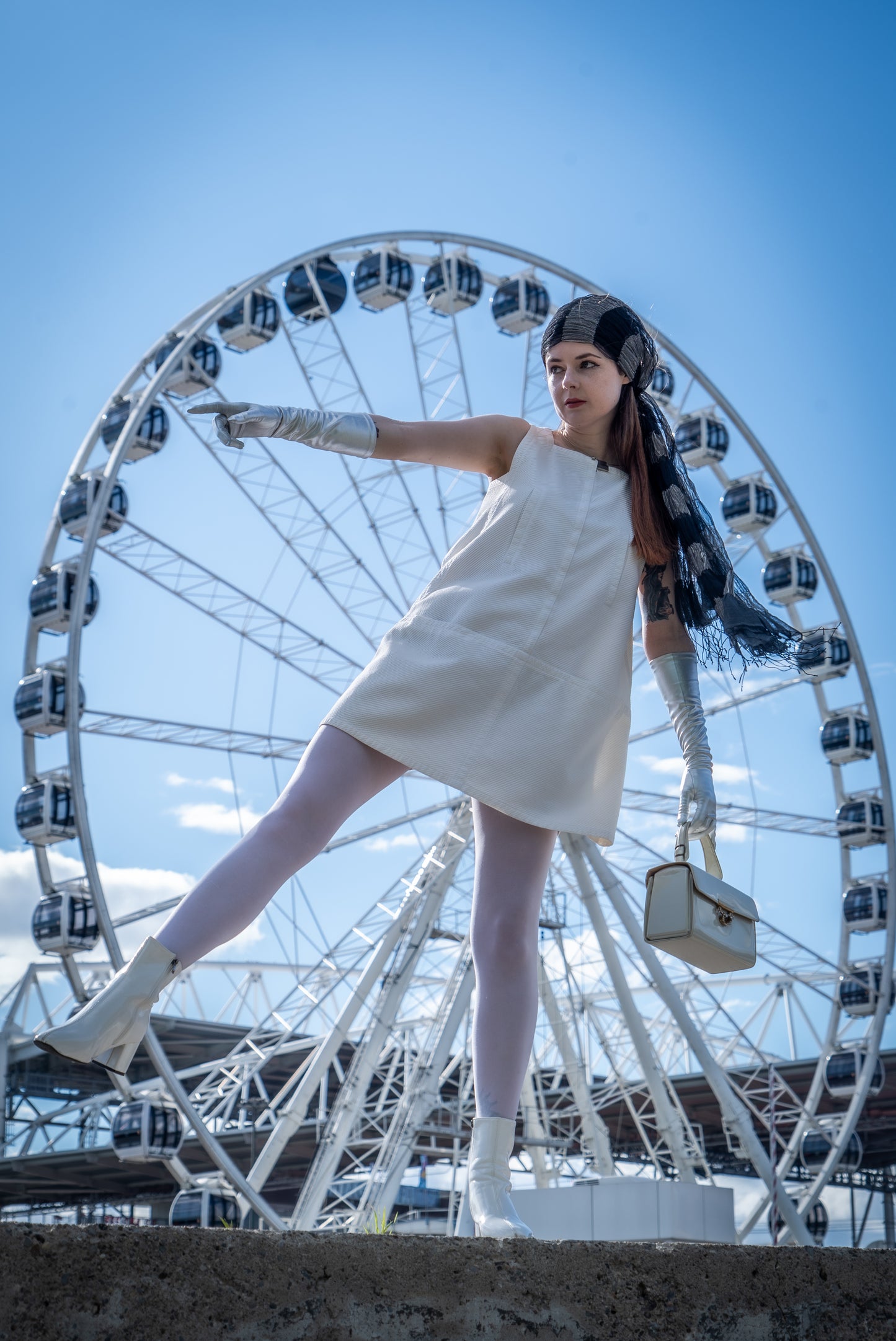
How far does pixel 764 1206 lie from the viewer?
834 inches

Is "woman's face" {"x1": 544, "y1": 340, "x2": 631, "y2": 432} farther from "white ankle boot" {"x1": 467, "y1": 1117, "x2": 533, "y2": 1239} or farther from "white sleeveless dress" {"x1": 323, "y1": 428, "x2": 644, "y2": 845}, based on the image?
"white ankle boot" {"x1": 467, "y1": 1117, "x2": 533, "y2": 1239}

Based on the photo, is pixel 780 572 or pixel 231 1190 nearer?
pixel 231 1190

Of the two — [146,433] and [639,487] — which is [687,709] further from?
[146,433]

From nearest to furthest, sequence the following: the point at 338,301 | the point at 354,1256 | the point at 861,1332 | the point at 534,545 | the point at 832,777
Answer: the point at 354,1256 < the point at 861,1332 < the point at 534,545 < the point at 338,301 < the point at 832,777

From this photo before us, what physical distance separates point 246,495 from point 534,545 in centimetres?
1600

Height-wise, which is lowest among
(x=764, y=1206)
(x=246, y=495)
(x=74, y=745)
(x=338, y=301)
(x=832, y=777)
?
(x=764, y=1206)

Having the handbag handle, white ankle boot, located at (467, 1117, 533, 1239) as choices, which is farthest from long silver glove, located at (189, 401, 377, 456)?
white ankle boot, located at (467, 1117, 533, 1239)

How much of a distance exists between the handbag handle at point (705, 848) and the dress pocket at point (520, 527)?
70 centimetres

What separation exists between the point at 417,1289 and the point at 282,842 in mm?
992

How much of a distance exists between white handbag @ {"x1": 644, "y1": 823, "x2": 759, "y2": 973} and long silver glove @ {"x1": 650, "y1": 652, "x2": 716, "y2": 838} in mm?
488

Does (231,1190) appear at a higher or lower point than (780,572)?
lower

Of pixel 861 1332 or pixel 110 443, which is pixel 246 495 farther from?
pixel 861 1332

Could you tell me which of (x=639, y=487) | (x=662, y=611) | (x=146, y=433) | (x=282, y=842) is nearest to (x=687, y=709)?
(x=662, y=611)

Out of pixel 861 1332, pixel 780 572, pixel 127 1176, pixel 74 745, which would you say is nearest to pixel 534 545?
pixel 861 1332
